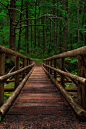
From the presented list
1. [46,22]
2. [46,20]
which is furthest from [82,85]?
[46,20]

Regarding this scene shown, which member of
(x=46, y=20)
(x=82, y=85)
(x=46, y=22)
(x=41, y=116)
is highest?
(x=46, y=20)

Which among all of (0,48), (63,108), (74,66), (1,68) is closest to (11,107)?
(1,68)

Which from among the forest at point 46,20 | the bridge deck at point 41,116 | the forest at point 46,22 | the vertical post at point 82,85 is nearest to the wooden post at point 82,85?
the vertical post at point 82,85

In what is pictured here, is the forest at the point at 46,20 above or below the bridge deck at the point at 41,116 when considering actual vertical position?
above

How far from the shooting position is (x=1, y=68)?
244 centimetres

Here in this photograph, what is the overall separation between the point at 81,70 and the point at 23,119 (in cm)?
155

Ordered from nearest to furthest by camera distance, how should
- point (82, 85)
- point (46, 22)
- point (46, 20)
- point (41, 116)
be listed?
point (82, 85), point (41, 116), point (46, 22), point (46, 20)

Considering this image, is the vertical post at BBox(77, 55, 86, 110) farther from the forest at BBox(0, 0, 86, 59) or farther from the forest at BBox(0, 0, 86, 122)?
the forest at BBox(0, 0, 86, 59)

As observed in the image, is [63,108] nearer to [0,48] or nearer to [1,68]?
[1,68]

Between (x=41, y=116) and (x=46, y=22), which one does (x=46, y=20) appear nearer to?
(x=46, y=22)

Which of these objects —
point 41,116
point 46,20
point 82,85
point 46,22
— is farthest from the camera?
point 46,20

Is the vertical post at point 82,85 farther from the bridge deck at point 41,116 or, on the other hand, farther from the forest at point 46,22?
the forest at point 46,22

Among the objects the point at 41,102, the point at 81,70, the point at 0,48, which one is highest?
the point at 0,48

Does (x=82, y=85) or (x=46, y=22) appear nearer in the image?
(x=82, y=85)
